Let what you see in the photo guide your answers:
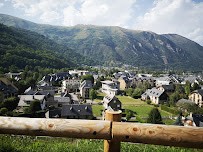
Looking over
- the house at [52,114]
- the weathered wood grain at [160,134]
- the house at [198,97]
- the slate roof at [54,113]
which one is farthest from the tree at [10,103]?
the house at [198,97]

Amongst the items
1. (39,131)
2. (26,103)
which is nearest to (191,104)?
(26,103)

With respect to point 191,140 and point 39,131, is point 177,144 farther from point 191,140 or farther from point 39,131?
point 39,131

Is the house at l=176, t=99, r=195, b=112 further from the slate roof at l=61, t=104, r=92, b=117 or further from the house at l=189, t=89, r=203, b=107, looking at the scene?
the slate roof at l=61, t=104, r=92, b=117

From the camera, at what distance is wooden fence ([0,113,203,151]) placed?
1637 millimetres

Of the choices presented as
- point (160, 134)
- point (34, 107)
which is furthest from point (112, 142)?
point (34, 107)

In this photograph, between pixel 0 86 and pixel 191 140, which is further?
pixel 0 86

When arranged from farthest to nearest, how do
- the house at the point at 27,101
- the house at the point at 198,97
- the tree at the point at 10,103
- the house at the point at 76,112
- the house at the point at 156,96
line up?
the house at the point at 156,96
the house at the point at 198,97
the house at the point at 27,101
the tree at the point at 10,103
the house at the point at 76,112

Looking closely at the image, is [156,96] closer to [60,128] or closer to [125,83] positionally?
[125,83]

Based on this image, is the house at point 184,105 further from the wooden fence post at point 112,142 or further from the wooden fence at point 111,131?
the wooden fence post at point 112,142

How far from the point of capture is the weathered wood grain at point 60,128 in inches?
68.0

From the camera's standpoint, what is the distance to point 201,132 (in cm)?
163

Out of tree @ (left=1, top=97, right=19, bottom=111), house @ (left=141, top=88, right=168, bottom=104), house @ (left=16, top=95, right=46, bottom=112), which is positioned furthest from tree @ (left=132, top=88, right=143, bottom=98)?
tree @ (left=1, top=97, right=19, bottom=111)

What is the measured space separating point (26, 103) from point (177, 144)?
29373 millimetres

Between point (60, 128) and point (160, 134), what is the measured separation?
117 cm
